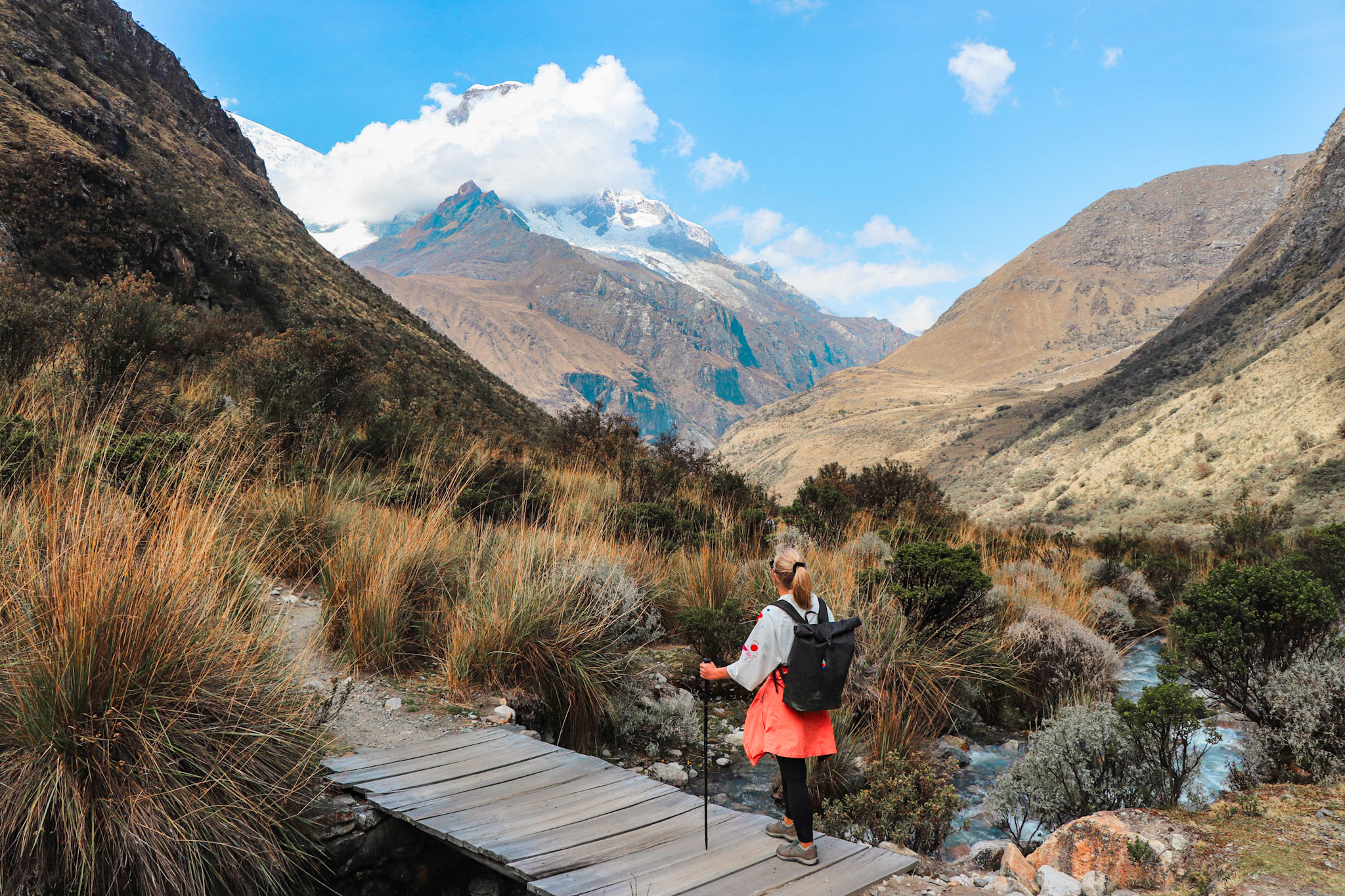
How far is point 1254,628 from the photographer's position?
506 cm

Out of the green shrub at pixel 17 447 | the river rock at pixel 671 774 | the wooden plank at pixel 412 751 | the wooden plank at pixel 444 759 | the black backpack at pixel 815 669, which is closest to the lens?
the black backpack at pixel 815 669

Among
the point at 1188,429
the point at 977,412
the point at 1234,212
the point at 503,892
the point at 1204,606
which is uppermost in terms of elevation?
the point at 1234,212

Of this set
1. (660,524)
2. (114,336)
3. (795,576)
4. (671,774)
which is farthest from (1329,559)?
(114,336)

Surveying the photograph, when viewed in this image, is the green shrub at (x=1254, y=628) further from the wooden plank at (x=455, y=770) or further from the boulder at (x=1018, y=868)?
the wooden plank at (x=455, y=770)

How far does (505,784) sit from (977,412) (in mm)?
75211

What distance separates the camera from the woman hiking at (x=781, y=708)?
3160 mm

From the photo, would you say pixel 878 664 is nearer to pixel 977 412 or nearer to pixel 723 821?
pixel 723 821

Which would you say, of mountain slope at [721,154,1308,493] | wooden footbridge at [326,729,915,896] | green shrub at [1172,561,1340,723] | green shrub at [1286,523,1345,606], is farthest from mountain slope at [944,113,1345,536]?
mountain slope at [721,154,1308,493]

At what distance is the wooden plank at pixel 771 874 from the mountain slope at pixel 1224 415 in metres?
22.1

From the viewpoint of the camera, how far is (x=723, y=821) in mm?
3379

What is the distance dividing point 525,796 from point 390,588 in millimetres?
2027

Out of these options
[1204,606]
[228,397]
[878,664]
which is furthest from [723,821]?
[228,397]

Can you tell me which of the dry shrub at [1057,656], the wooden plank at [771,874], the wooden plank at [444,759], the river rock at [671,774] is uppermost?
the dry shrub at [1057,656]

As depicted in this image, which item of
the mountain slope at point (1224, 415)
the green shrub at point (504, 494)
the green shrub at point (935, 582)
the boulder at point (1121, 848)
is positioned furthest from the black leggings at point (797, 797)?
the mountain slope at point (1224, 415)
